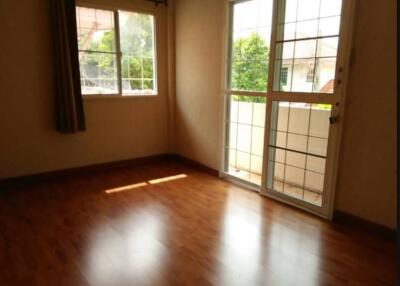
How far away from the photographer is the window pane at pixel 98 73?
3.74m

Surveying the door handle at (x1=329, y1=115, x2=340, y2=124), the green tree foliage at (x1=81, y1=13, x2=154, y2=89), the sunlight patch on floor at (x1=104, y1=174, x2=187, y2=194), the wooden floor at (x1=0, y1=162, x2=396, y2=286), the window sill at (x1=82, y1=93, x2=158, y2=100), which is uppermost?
the green tree foliage at (x1=81, y1=13, x2=154, y2=89)

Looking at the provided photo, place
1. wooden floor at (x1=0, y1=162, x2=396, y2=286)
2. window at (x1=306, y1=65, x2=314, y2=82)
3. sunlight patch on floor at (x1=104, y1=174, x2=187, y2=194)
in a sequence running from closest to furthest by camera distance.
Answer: wooden floor at (x1=0, y1=162, x2=396, y2=286) < window at (x1=306, y1=65, x2=314, y2=82) < sunlight patch on floor at (x1=104, y1=174, x2=187, y2=194)

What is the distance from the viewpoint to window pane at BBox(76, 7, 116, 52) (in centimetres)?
362

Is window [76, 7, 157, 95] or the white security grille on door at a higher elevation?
window [76, 7, 157, 95]

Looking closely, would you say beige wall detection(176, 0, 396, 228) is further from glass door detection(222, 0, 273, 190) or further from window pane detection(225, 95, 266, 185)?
window pane detection(225, 95, 266, 185)

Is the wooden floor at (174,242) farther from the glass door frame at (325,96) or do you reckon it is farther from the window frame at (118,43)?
the window frame at (118,43)

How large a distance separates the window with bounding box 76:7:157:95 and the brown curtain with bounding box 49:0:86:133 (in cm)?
19

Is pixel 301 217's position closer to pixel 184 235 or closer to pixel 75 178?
pixel 184 235

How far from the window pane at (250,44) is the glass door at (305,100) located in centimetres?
24

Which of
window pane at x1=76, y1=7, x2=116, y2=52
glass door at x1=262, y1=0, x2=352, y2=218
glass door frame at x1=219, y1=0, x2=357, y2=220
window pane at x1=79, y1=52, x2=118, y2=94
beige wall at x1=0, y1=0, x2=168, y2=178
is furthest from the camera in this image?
window pane at x1=79, y1=52, x2=118, y2=94

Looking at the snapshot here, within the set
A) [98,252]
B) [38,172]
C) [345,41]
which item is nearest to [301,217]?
[345,41]

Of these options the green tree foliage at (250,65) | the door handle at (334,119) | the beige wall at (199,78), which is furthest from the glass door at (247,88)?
the door handle at (334,119)

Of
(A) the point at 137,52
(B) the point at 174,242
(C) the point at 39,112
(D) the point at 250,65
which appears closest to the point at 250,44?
(D) the point at 250,65

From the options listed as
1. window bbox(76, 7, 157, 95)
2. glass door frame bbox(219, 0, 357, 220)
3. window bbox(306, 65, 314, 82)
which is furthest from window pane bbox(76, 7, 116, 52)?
window bbox(306, 65, 314, 82)
